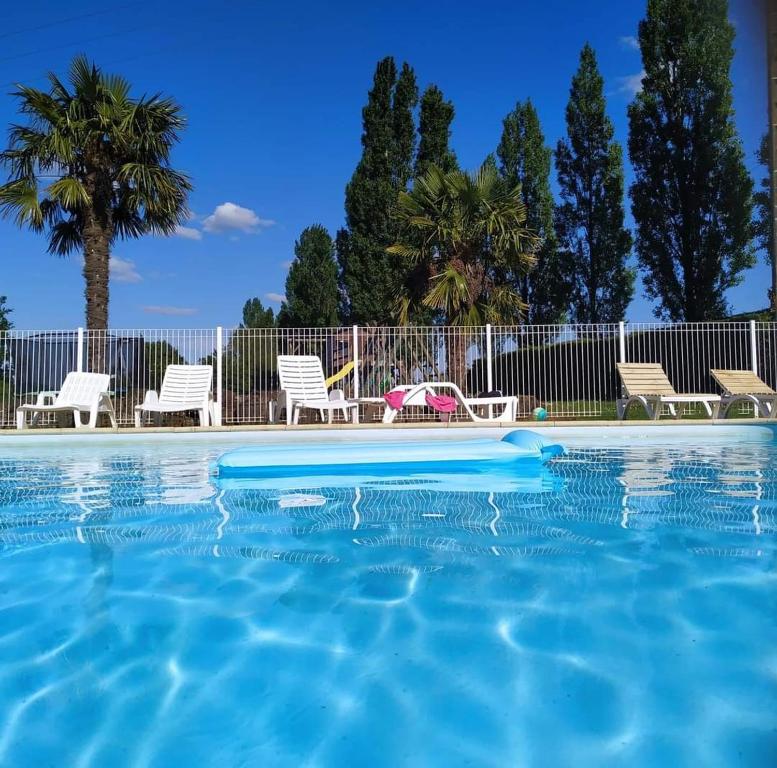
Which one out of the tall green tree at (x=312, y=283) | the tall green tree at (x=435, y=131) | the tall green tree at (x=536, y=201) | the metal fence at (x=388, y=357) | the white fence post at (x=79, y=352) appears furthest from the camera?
the tall green tree at (x=312, y=283)

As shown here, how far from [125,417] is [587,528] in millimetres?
10333

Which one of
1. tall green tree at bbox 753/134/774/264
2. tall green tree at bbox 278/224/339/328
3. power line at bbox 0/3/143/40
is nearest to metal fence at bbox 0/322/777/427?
tall green tree at bbox 753/134/774/264

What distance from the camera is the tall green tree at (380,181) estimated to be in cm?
2294

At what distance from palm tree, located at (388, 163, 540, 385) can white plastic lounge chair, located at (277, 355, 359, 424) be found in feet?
12.9

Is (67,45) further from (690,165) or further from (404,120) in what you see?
(690,165)

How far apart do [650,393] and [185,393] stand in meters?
7.36

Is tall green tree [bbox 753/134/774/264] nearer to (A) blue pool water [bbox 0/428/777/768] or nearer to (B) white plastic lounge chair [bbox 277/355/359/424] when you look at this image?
(B) white plastic lounge chair [bbox 277/355/359/424]

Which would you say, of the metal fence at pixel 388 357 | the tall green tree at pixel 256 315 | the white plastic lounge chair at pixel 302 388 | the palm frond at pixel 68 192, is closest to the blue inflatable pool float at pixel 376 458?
the white plastic lounge chair at pixel 302 388

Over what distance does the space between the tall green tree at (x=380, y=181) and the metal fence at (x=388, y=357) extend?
32.9 feet

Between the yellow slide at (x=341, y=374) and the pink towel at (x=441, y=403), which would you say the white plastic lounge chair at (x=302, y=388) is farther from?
the pink towel at (x=441, y=403)

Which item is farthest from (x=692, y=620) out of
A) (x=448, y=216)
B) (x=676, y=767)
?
(x=448, y=216)

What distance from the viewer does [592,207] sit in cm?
2198

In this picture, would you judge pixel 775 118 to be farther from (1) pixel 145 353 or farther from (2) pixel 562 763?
(2) pixel 562 763

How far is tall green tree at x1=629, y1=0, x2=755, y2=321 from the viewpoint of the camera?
1917 centimetres
